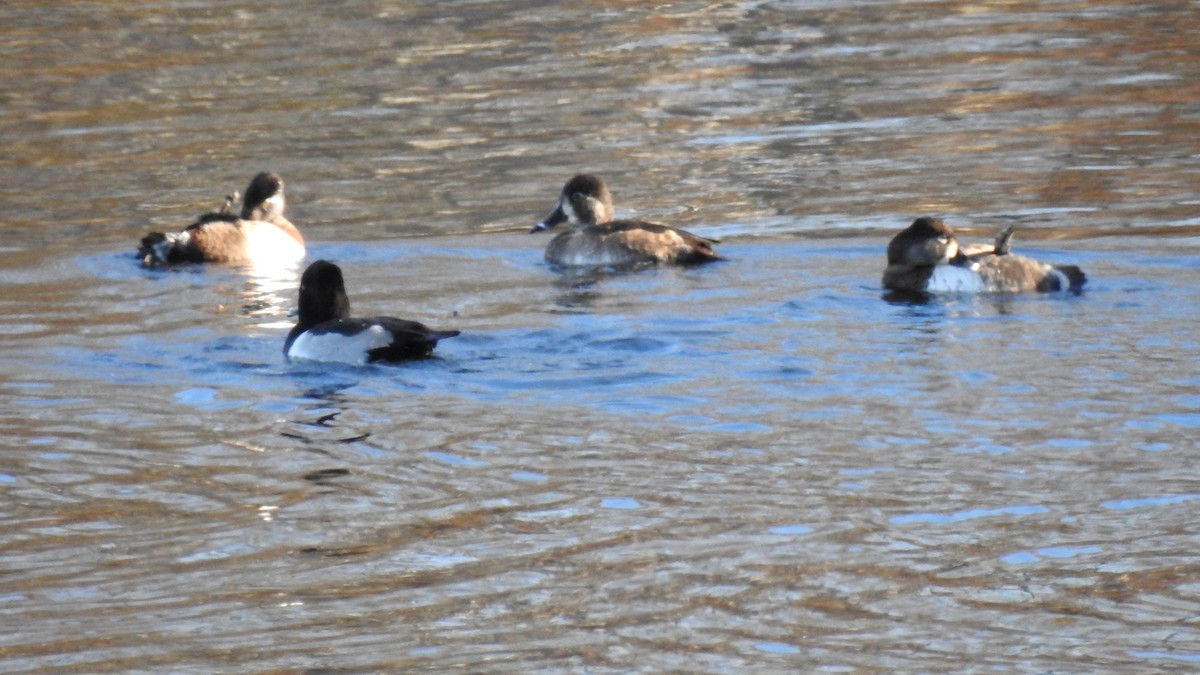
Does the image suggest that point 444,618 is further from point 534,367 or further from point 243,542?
point 534,367

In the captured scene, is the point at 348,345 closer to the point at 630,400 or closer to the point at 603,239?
the point at 630,400

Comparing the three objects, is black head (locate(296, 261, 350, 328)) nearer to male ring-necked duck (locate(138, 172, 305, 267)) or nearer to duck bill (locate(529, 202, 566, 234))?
male ring-necked duck (locate(138, 172, 305, 267))

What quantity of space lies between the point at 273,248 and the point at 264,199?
82 cm

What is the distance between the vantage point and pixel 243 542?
805 cm

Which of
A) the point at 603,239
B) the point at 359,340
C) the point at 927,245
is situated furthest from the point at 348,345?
the point at 927,245

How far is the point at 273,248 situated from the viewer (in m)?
15.2

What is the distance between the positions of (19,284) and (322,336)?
3.97 meters

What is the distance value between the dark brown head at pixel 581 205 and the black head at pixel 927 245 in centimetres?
320

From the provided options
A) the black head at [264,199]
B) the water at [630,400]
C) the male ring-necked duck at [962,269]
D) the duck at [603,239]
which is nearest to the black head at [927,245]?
the male ring-necked duck at [962,269]

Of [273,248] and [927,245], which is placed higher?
[273,248]

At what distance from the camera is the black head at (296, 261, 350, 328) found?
11758 mm

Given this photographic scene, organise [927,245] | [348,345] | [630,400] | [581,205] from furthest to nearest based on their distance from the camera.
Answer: [581,205] < [927,245] < [348,345] < [630,400]

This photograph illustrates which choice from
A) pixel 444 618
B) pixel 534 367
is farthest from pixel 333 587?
pixel 534 367

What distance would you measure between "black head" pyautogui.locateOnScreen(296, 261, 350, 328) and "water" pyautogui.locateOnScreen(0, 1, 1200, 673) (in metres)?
0.38
